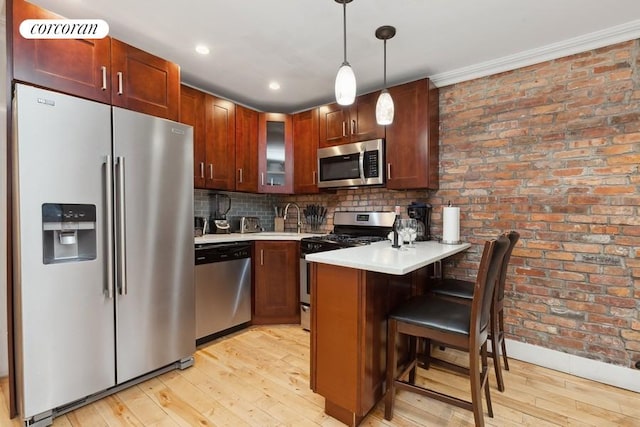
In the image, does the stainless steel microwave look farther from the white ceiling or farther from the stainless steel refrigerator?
the stainless steel refrigerator

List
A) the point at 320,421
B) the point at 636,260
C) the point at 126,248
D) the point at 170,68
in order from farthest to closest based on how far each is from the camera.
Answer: the point at 170,68 → the point at 636,260 → the point at 126,248 → the point at 320,421

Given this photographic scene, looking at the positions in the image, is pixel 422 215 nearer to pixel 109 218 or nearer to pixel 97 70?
pixel 109 218

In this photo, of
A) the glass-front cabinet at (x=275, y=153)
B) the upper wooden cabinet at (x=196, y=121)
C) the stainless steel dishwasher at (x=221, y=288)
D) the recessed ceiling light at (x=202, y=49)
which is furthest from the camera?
the glass-front cabinet at (x=275, y=153)

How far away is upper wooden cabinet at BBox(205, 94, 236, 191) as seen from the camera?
2997 millimetres

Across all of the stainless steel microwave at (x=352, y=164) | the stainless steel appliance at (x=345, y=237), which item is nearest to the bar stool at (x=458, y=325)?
the stainless steel appliance at (x=345, y=237)

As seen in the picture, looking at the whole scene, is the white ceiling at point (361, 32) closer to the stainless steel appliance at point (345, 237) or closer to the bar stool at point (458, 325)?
the stainless steel appliance at point (345, 237)

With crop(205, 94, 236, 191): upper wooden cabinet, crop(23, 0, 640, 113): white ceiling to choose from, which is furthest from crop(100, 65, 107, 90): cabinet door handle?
crop(205, 94, 236, 191): upper wooden cabinet

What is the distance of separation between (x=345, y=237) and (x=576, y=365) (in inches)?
81.5

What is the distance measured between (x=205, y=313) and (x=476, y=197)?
2.61 meters

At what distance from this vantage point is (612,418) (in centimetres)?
175

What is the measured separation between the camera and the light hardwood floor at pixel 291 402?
1719mm

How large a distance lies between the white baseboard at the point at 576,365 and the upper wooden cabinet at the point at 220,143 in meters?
3.01


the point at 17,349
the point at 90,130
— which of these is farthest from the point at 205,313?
the point at 90,130

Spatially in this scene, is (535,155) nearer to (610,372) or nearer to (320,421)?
(610,372)
